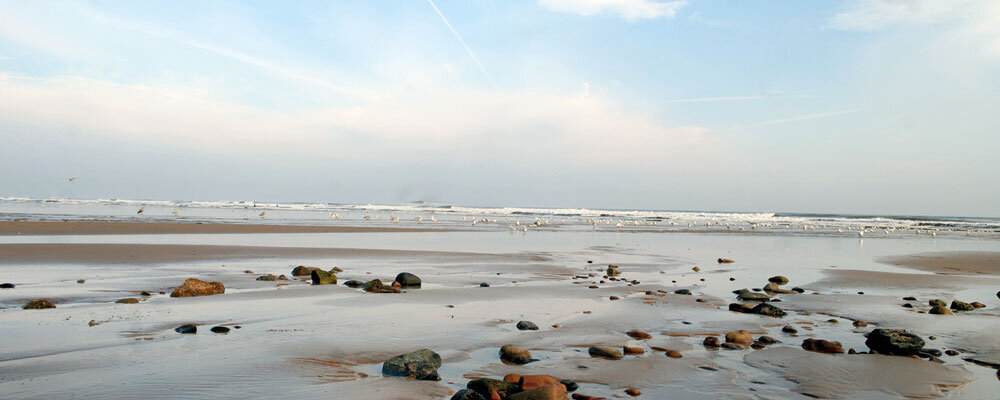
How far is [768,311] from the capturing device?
9586 mm

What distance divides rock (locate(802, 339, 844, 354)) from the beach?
0.17m

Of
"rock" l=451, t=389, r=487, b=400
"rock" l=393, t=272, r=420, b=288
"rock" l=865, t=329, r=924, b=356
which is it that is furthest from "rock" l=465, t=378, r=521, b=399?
"rock" l=393, t=272, r=420, b=288

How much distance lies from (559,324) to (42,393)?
5895 mm

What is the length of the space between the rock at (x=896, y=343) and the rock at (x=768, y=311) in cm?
236

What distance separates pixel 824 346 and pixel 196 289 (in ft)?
31.5

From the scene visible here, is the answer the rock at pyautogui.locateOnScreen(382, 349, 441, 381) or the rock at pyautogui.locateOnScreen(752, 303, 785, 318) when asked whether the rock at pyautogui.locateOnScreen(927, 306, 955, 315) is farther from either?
the rock at pyautogui.locateOnScreen(382, 349, 441, 381)

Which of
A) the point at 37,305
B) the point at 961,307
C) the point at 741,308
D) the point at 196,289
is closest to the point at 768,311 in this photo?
the point at 741,308

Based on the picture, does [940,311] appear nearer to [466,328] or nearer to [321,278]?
[466,328]

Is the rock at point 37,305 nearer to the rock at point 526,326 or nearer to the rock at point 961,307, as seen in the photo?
the rock at point 526,326

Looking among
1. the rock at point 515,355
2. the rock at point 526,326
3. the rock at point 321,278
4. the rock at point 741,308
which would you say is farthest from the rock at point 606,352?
the rock at point 321,278

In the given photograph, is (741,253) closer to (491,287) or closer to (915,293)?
(915,293)

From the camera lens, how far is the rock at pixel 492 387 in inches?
201

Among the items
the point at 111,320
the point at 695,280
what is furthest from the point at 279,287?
the point at 695,280

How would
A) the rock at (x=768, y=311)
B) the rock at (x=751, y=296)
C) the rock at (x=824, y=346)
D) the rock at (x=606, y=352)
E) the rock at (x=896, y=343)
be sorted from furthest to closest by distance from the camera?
the rock at (x=751, y=296) < the rock at (x=768, y=311) < the rock at (x=824, y=346) < the rock at (x=896, y=343) < the rock at (x=606, y=352)
